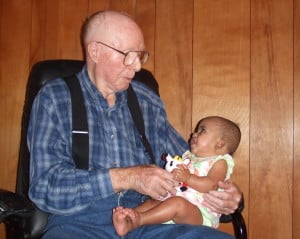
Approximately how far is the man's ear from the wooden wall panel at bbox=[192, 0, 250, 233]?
0.71 m

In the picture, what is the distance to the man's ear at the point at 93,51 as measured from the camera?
1.49 metres

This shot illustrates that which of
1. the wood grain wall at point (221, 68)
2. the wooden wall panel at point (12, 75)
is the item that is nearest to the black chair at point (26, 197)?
the wood grain wall at point (221, 68)

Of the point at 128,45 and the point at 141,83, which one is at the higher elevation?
the point at 128,45

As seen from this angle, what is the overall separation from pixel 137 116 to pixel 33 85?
465 mm

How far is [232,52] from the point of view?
6.54 ft

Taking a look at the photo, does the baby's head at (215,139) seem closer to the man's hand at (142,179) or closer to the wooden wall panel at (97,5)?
the man's hand at (142,179)

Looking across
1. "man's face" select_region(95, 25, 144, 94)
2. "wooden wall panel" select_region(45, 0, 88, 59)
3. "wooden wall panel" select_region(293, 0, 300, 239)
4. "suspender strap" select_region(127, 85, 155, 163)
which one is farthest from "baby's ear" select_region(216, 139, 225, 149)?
"wooden wall panel" select_region(45, 0, 88, 59)

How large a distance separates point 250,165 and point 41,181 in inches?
47.3

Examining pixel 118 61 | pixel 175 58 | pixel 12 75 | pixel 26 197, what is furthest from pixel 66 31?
pixel 26 197

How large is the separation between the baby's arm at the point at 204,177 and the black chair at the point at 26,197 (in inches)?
5.9

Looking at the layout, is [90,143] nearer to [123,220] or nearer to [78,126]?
[78,126]

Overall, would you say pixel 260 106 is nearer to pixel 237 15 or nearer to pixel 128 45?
pixel 237 15

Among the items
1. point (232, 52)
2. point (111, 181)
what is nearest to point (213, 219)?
point (111, 181)

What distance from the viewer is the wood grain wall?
1947 mm
